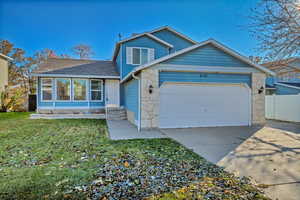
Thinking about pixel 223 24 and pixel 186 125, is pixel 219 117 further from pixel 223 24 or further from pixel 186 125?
pixel 223 24

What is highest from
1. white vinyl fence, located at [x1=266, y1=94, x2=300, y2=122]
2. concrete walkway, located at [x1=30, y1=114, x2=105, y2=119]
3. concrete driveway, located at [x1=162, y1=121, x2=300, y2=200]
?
white vinyl fence, located at [x1=266, y1=94, x2=300, y2=122]

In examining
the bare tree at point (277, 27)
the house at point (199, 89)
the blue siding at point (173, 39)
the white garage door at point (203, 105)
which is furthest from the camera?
the blue siding at point (173, 39)

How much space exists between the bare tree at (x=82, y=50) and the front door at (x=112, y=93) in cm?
1561

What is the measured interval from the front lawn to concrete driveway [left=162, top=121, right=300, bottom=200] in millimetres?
385

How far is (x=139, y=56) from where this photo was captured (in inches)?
479

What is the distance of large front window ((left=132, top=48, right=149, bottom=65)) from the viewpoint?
39.7ft

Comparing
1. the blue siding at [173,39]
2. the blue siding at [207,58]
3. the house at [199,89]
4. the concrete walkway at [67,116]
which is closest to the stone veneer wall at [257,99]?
the house at [199,89]

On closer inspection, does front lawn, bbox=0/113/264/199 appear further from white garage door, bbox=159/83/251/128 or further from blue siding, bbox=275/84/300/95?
blue siding, bbox=275/84/300/95

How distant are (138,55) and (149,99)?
5998 millimetres

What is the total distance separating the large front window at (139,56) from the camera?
12086 millimetres

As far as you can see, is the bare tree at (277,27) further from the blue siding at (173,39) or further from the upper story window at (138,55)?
the blue siding at (173,39)

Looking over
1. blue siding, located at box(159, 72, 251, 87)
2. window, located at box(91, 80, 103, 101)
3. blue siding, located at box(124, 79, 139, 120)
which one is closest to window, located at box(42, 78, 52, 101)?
window, located at box(91, 80, 103, 101)

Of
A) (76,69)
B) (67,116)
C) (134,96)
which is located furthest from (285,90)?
(67,116)

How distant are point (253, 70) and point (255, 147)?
492 centimetres
